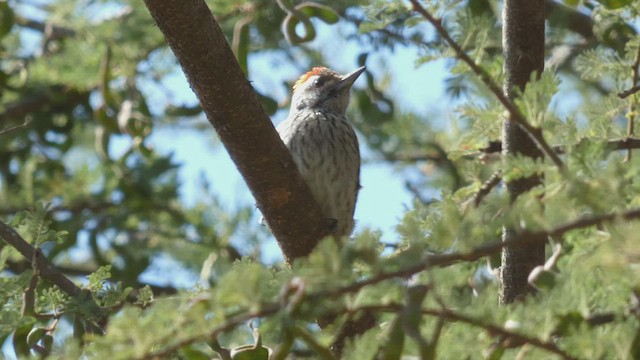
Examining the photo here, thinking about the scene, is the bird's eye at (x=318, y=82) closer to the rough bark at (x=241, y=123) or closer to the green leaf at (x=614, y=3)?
the rough bark at (x=241, y=123)

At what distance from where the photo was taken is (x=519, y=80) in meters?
3.70

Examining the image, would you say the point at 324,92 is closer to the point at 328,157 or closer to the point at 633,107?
the point at 328,157

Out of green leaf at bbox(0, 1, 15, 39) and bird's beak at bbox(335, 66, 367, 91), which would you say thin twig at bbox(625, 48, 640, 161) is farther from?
green leaf at bbox(0, 1, 15, 39)

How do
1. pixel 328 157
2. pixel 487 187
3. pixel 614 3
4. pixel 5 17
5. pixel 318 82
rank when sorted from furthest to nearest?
pixel 318 82 → pixel 328 157 → pixel 5 17 → pixel 487 187 → pixel 614 3

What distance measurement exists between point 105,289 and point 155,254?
3.02m

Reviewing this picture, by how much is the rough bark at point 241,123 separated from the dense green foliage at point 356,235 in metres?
0.26

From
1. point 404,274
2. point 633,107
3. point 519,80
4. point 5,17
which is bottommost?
point 404,274

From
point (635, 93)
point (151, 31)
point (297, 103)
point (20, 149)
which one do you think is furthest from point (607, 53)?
point (20, 149)

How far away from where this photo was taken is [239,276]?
80.1 inches

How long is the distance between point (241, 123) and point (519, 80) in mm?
969

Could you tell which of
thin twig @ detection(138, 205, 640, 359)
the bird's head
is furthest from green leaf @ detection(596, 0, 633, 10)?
the bird's head

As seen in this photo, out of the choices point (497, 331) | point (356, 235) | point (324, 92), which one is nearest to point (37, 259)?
point (356, 235)

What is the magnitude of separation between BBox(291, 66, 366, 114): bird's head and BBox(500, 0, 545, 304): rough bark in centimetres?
176

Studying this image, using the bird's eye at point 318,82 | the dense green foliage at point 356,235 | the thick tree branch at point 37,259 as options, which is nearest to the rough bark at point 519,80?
the dense green foliage at point 356,235
